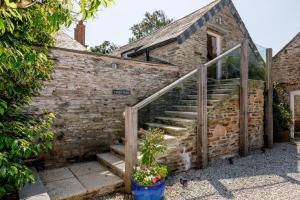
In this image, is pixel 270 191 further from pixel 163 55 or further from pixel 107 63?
pixel 163 55

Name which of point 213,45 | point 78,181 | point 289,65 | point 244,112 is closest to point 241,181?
point 244,112

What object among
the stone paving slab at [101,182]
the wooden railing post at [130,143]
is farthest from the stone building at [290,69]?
the stone paving slab at [101,182]

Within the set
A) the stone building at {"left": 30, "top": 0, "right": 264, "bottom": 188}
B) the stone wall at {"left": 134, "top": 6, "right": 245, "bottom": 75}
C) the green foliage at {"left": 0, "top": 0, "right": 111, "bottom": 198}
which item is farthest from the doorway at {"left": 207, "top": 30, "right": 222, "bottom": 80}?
the green foliage at {"left": 0, "top": 0, "right": 111, "bottom": 198}

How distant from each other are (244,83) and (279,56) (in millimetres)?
7434

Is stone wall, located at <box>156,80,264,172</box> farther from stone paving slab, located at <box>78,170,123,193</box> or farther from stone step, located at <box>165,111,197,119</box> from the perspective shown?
stone paving slab, located at <box>78,170,123,193</box>

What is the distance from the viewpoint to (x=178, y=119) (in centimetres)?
595

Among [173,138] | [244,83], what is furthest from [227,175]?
[244,83]

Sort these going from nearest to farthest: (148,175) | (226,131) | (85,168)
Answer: (148,175) → (85,168) → (226,131)

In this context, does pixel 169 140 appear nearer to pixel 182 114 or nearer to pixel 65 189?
pixel 182 114

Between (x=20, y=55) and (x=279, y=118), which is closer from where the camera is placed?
(x=20, y=55)

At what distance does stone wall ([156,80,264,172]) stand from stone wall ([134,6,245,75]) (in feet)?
7.76

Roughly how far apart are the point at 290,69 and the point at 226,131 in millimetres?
7966

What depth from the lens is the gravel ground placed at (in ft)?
13.7

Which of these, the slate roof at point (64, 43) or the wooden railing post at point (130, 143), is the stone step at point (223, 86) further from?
the slate roof at point (64, 43)
